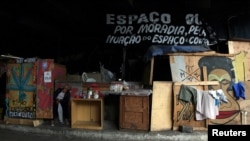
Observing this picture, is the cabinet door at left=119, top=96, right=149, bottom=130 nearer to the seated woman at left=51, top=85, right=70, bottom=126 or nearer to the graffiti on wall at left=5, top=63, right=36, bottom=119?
the seated woman at left=51, top=85, right=70, bottom=126

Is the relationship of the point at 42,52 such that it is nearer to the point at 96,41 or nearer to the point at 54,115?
the point at 96,41

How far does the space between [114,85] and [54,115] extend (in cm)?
211

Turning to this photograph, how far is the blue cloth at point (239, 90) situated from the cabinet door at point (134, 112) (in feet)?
8.91

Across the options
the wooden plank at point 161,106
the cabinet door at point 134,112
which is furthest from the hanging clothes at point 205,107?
the cabinet door at point 134,112

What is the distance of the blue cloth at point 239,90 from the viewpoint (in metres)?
Result: 8.34

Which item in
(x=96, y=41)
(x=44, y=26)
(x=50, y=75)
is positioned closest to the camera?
(x=50, y=75)

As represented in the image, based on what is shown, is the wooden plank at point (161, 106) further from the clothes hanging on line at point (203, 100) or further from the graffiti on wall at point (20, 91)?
the graffiti on wall at point (20, 91)

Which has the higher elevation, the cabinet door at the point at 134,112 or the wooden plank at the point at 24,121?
the cabinet door at the point at 134,112

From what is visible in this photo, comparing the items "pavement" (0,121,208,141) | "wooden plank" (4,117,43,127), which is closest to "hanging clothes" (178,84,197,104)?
"pavement" (0,121,208,141)

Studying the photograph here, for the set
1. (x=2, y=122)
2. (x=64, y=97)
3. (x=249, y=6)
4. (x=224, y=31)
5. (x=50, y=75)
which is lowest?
(x=2, y=122)

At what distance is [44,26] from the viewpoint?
1068 cm

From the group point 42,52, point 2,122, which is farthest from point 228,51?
point 42,52

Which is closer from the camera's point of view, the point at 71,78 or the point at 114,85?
the point at 114,85

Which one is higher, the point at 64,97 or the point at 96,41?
the point at 96,41
